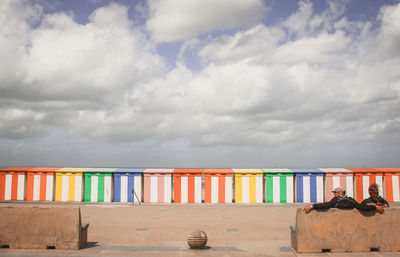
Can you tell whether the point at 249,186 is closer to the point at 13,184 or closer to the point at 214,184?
the point at 214,184

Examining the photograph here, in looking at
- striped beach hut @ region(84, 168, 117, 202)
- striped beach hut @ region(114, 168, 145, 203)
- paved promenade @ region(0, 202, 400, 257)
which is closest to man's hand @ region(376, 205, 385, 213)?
paved promenade @ region(0, 202, 400, 257)

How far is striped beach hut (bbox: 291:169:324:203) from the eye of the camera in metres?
17.8

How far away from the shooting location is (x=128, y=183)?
18.0m

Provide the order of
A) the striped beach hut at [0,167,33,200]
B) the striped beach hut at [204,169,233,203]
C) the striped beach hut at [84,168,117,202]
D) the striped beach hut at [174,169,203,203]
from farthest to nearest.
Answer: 1. the striped beach hut at [0,167,33,200]
2. the striped beach hut at [84,168,117,202]
3. the striped beach hut at [174,169,203,203]
4. the striped beach hut at [204,169,233,203]

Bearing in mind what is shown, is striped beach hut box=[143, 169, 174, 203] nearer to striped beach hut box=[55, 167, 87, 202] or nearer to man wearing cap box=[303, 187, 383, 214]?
striped beach hut box=[55, 167, 87, 202]

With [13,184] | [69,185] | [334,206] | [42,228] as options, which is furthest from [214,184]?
[42,228]

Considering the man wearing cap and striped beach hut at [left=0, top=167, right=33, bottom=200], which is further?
striped beach hut at [left=0, top=167, right=33, bottom=200]

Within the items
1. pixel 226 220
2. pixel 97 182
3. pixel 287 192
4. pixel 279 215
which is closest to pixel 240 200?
pixel 287 192

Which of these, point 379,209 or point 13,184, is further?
point 13,184

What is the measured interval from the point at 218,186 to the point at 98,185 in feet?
19.5

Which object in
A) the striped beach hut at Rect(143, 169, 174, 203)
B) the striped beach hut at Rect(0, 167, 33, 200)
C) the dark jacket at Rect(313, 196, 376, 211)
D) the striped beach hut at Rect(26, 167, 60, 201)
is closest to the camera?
the dark jacket at Rect(313, 196, 376, 211)

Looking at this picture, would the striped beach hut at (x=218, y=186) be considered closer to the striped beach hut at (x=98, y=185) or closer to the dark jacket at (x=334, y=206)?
the striped beach hut at (x=98, y=185)

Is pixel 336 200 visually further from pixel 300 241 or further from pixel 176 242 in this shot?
pixel 176 242

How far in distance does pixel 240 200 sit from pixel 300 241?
1051 cm
